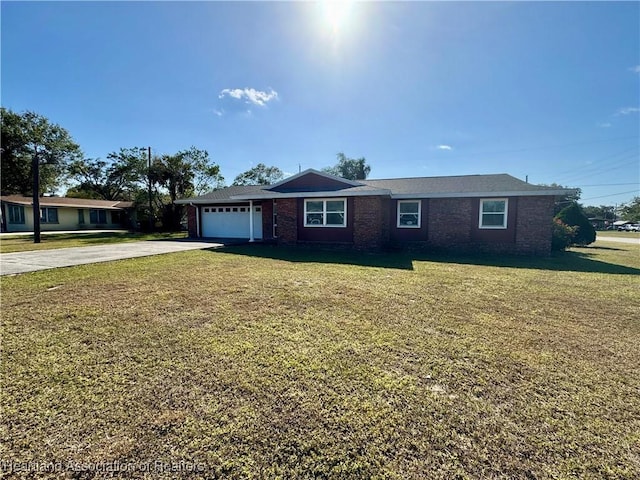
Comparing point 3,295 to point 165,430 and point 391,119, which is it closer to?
point 165,430

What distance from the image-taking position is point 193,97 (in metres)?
17.2

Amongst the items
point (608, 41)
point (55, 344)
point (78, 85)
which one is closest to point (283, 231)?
point (55, 344)

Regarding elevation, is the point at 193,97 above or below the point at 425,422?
above

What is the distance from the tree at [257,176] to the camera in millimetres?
44469

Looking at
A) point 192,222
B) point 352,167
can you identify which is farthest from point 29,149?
point 352,167

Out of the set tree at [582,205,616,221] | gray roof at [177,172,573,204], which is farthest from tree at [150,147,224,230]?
tree at [582,205,616,221]

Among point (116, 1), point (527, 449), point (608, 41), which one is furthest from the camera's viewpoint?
point (608, 41)

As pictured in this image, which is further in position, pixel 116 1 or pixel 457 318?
pixel 116 1

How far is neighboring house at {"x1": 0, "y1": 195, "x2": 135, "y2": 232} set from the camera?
2653 centimetres

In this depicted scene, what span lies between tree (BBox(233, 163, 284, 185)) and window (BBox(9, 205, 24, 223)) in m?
23.9

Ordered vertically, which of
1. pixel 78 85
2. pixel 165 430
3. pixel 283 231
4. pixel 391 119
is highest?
pixel 78 85

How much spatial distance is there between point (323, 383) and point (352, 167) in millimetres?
43803

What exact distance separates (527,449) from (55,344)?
4.91 m

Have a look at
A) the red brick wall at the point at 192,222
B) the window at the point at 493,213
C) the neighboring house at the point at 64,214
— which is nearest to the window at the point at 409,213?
the window at the point at 493,213
